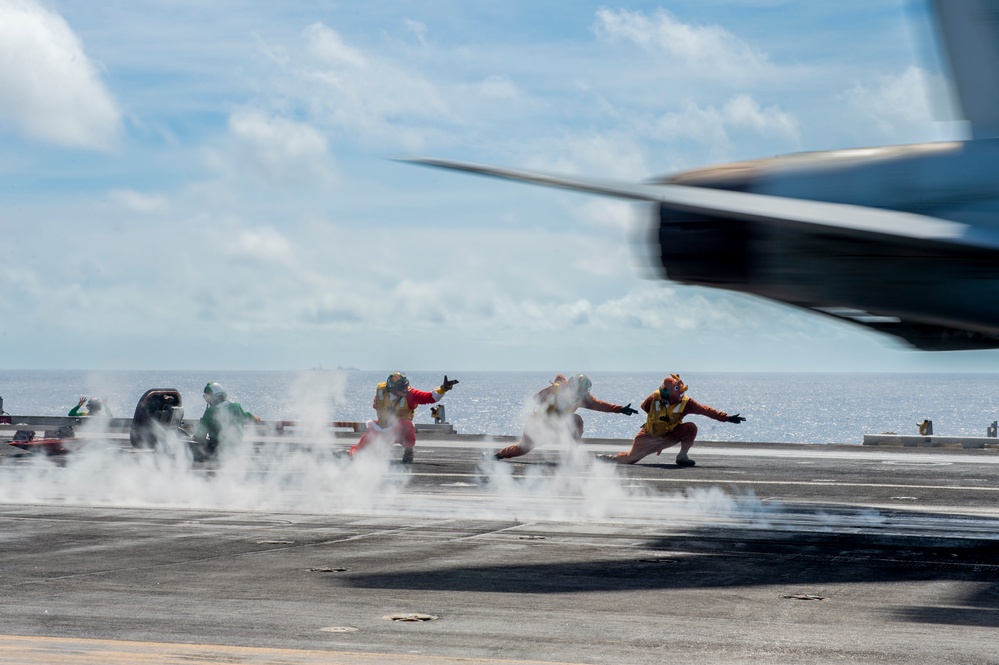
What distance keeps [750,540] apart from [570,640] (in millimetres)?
6825

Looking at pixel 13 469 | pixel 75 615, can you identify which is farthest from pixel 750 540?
pixel 13 469

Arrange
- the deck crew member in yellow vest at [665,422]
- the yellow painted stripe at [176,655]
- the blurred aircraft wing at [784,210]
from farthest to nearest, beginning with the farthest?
the deck crew member in yellow vest at [665,422]
the blurred aircraft wing at [784,210]
the yellow painted stripe at [176,655]

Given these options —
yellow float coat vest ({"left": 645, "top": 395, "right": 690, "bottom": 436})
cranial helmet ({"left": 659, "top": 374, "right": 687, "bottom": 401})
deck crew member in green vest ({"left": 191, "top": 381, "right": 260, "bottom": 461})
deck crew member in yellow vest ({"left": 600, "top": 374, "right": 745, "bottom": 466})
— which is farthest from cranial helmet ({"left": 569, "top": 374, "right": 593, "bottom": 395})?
deck crew member in green vest ({"left": 191, "top": 381, "right": 260, "bottom": 461})

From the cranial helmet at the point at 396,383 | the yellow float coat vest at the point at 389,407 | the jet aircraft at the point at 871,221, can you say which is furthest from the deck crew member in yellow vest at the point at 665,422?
the jet aircraft at the point at 871,221

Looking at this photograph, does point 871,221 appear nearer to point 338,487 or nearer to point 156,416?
point 338,487

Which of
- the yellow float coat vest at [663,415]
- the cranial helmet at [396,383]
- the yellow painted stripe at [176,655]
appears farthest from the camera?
the cranial helmet at [396,383]

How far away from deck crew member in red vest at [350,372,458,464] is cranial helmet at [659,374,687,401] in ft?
17.3

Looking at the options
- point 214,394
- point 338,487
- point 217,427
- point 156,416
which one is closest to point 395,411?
point 214,394

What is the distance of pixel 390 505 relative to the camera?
65.4 ft

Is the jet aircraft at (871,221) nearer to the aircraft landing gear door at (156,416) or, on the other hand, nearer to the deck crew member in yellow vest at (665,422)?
the deck crew member in yellow vest at (665,422)

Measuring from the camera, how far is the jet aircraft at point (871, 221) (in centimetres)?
1232

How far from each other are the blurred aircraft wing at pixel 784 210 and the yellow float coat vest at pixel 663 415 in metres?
14.8

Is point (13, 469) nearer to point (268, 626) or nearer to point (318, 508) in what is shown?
point (318, 508)

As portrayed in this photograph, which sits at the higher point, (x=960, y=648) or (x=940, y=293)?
(x=940, y=293)
